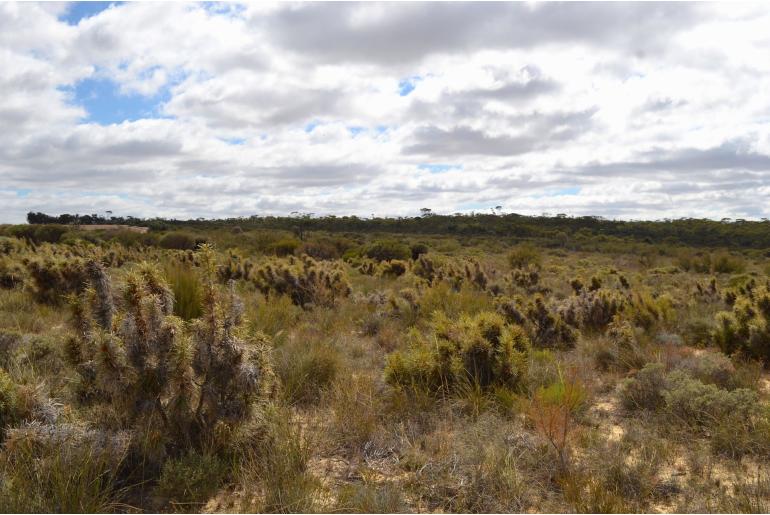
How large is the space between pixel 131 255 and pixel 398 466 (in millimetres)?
18939

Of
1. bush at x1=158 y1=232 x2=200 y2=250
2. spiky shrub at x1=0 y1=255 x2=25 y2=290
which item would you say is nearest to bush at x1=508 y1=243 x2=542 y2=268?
bush at x1=158 y1=232 x2=200 y2=250

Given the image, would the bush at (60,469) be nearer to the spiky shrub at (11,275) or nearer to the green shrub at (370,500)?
the green shrub at (370,500)

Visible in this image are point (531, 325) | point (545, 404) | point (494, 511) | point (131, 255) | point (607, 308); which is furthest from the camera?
point (131, 255)

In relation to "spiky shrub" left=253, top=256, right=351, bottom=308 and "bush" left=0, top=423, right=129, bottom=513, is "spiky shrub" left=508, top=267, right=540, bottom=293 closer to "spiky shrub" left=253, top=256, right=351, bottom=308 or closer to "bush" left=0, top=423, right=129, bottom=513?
"spiky shrub" left=253, top=256, right=351, bottom=308

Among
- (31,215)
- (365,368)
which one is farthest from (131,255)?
(31,215)

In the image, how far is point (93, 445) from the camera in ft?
12.5

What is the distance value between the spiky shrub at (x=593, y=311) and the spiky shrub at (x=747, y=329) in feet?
6.76

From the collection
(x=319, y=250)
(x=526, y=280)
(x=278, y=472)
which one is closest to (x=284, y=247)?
(x=319, y=250)

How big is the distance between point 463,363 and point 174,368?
10.7 feet

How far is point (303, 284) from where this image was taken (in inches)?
515

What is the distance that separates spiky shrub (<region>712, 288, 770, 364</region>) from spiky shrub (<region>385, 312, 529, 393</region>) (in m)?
4.01

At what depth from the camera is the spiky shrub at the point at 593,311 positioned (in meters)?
10.5

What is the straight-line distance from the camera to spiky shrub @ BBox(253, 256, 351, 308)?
12.6m

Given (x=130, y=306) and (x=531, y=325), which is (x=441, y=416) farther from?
(x=531, y=325)
